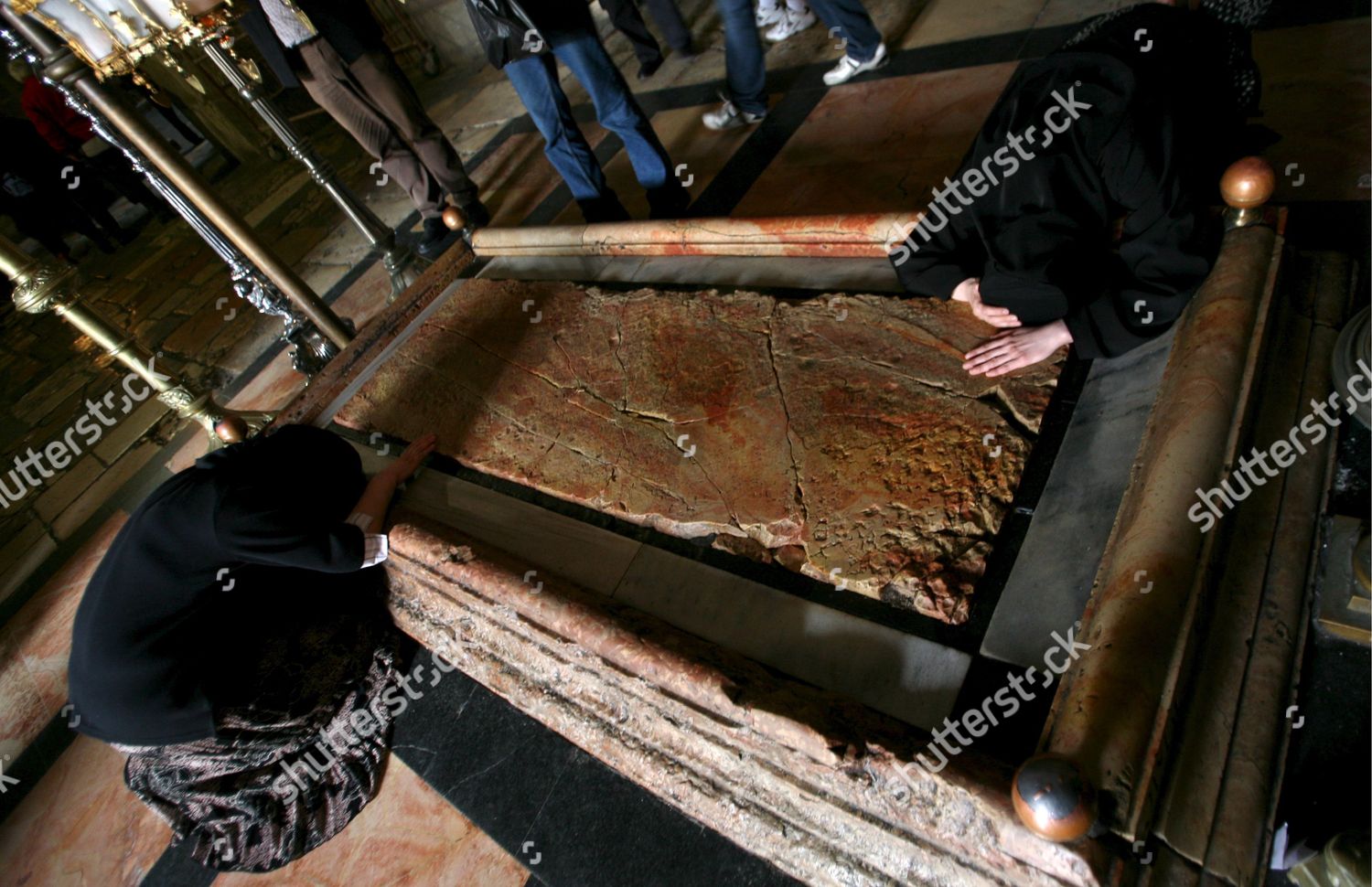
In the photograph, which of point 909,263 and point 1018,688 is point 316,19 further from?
point 1018,688

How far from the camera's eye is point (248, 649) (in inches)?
90.4

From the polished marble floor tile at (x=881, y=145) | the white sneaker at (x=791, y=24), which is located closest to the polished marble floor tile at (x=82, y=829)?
the polished marble floor tile at (x=881, y=145)

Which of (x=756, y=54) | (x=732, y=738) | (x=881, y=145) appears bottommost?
(x=881, y=145)

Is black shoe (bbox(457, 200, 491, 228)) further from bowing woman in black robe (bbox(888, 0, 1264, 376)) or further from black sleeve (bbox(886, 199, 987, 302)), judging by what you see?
bowing woman in black robe (bbox(888, 0, 1264, 376))

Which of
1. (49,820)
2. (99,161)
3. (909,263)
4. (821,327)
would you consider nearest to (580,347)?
(821,327)

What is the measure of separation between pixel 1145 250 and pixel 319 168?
412 centimetres

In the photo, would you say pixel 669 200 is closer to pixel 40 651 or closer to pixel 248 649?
pixel 248 649

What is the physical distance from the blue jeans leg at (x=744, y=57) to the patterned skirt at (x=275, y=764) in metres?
3.74

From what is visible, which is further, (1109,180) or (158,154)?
(158,154)

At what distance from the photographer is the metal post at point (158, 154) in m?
2.49

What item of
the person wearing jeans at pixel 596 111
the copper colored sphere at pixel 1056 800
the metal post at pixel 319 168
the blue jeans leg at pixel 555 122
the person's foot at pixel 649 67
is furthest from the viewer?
the person's foot at pixel 649 67

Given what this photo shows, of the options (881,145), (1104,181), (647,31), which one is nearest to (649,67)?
(647,31)

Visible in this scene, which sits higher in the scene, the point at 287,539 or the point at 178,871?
the point at 287,539

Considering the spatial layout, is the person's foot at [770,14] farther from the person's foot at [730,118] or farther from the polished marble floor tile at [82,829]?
the polished marble floor tile at [82,829]
